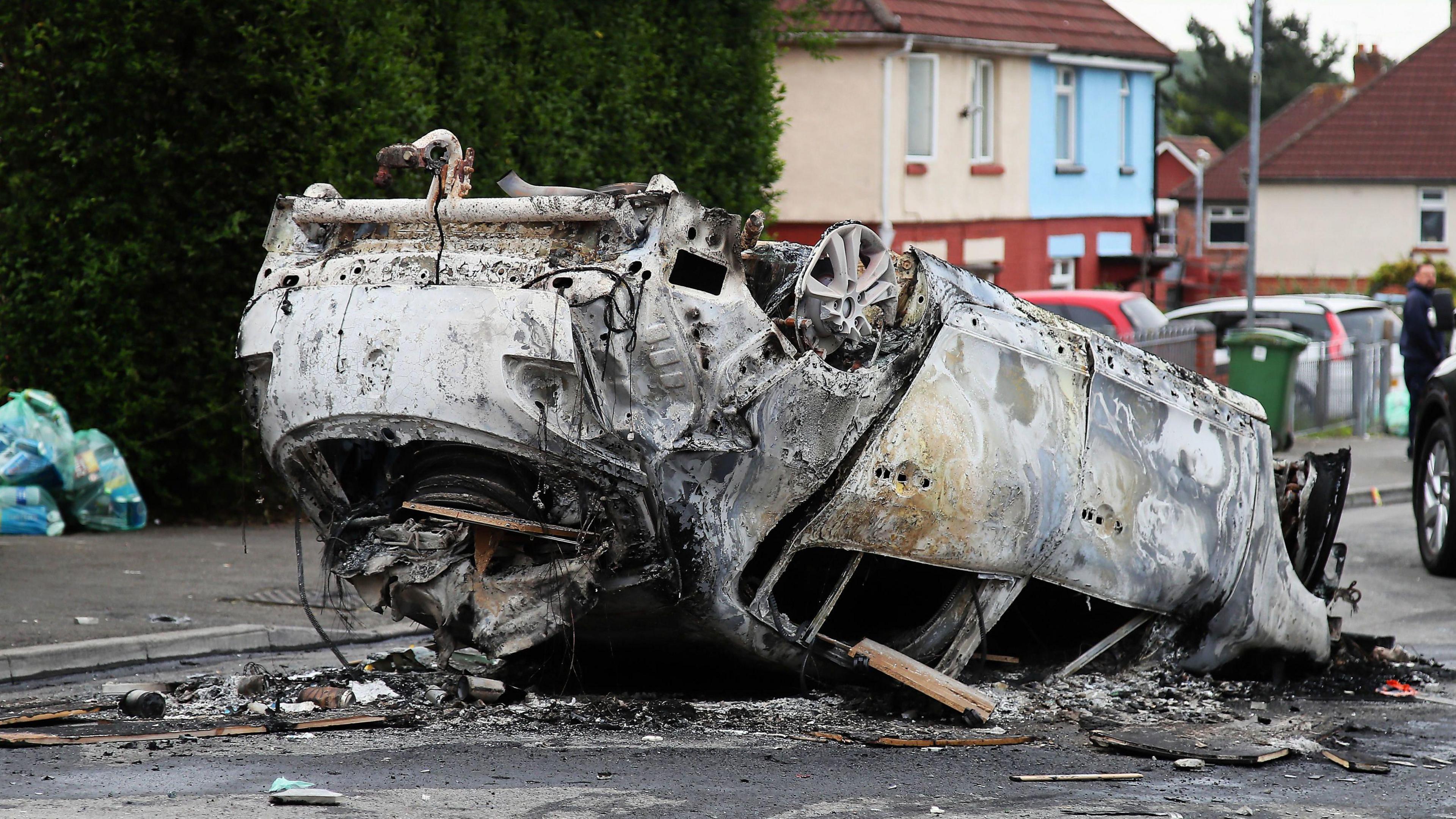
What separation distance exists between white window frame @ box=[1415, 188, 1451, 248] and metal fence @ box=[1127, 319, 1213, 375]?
28.0 meters

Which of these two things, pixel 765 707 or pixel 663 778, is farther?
pixel 765 707

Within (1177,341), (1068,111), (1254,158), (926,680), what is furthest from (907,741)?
(1068,111)

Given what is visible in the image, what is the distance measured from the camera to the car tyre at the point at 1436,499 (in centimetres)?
1117

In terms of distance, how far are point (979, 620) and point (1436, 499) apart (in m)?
5.92

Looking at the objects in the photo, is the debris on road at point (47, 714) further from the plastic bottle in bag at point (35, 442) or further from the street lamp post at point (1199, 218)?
the street lamp post at point (1199, 218)

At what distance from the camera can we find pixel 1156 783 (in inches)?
234

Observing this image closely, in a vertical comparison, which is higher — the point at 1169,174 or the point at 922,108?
the point at 1169,174

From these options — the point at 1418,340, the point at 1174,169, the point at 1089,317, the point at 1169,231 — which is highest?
the point at 1174,169

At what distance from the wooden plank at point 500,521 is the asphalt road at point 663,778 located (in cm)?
74

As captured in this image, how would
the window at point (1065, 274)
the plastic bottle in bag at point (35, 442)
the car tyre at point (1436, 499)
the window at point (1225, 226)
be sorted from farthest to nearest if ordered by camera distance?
the window at point (1225, 226) < the window at point (1065, 274) < the car tyre at point (1436, 499) < the plastic bottle in bag at point (35, 442)

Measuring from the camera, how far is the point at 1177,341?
61.4 feet

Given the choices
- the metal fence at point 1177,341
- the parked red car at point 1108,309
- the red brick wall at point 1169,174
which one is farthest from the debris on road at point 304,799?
the red brick wall at point 1169,174

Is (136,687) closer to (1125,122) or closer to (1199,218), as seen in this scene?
(1125,122)

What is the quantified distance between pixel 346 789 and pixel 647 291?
1855mm
